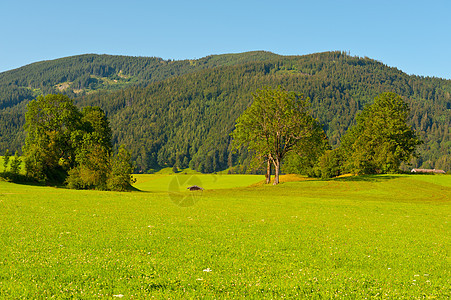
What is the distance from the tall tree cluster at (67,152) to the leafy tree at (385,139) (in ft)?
217

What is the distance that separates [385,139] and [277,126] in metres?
37.1

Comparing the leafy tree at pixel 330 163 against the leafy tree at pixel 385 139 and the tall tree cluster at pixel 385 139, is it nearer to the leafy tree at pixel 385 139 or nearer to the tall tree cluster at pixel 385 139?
the tall tree cluster at pixel 385 139

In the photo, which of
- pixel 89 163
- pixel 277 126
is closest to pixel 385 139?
pixel 277 126

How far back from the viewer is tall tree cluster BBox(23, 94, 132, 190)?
229ft

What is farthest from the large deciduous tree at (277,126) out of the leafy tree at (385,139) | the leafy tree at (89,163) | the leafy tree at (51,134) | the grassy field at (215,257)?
the grassy field at (215,257)

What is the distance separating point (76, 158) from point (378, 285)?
2918 inches

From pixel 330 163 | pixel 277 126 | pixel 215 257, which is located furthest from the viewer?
pixel 330 163

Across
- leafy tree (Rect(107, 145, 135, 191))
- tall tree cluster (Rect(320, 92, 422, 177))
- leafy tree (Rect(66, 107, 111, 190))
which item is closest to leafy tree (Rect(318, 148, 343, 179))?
tall tree cluster (Rect(320, 92, 422, 177))

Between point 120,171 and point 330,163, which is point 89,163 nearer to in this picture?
Answer: point 120,171

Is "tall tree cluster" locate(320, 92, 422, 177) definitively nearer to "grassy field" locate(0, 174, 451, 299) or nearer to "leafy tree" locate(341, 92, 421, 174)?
"leafy tree" locate(341, 92, 421, 174)

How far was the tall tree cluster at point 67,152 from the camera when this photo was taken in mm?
69812

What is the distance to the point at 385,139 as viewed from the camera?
9419 cm

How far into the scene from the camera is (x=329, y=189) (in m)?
69.4

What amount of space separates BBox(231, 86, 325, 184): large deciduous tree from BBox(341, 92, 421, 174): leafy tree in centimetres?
2712
